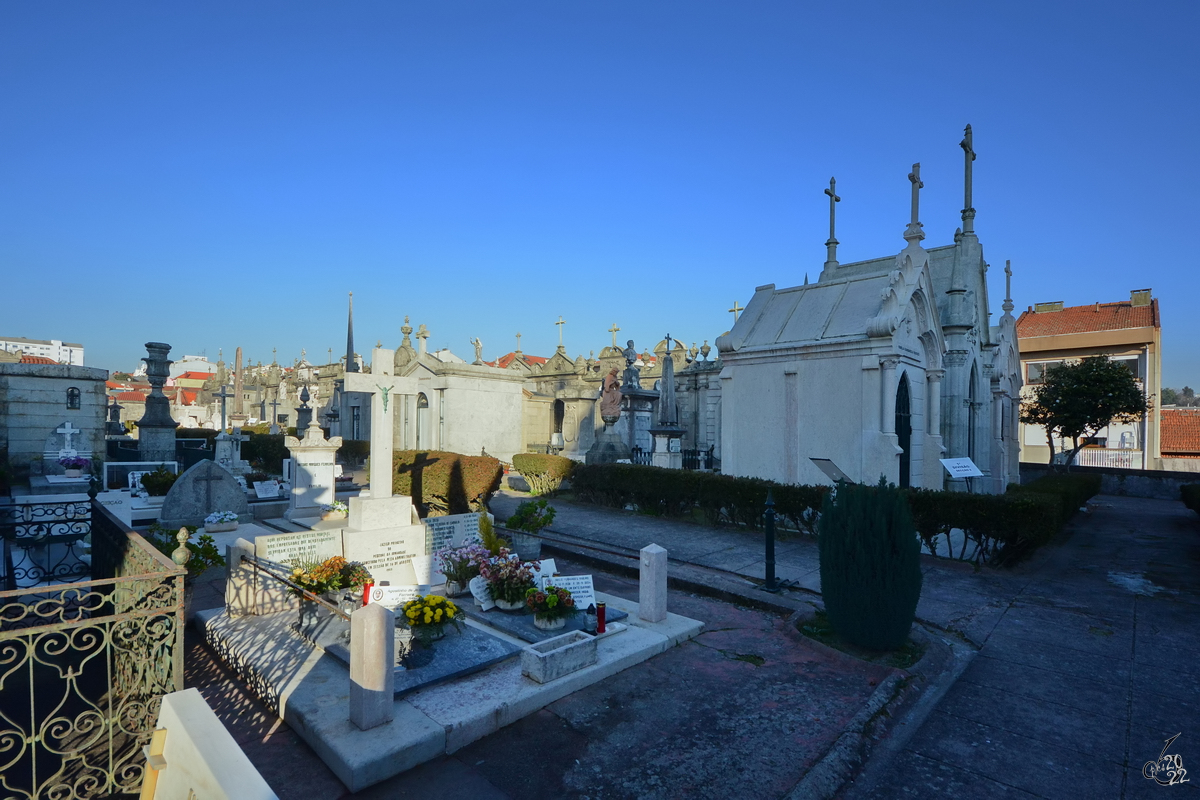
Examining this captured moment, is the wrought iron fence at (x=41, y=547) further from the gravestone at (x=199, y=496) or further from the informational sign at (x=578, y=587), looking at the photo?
the informational sign at (x=578, y=587)

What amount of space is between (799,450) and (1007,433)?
11.5 metres

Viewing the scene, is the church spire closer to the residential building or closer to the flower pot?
the flower pot

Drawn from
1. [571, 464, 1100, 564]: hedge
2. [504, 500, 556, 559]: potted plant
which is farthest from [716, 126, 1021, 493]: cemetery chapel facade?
[504, 500, 556, 559]: potted plant

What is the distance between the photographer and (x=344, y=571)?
685cm

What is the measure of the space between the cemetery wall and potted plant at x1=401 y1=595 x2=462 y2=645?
700 inches

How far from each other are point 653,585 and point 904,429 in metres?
8.39

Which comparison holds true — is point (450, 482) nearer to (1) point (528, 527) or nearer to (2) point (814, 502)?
(1) point (528, 527)

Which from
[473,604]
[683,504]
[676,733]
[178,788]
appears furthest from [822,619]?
[683,504]

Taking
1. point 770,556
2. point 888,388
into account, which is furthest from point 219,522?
point 888,388

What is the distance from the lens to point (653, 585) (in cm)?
655

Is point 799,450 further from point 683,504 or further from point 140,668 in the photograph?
point 140,668

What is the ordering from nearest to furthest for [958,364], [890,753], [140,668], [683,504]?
1. [140,668]
2. [890,753]
3. [683,504]
4. [958,364]

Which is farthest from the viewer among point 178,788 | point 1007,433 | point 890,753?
point 1007,433

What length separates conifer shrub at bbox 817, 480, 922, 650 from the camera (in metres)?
5.59
